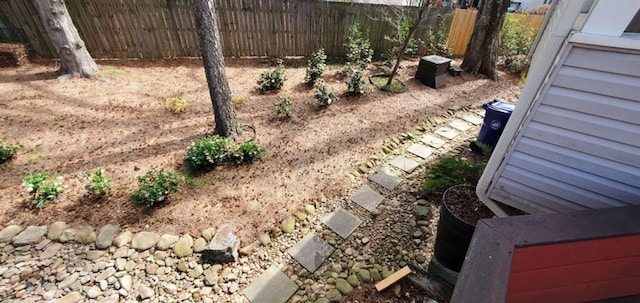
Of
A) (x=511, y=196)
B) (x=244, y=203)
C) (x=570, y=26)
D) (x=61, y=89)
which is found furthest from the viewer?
(x=61, y=89)

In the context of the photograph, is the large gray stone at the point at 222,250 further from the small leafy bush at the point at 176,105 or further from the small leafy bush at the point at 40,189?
the small leafy bush at the point at 176,105

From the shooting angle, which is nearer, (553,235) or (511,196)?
(553,235)

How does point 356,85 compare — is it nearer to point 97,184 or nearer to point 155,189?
point 155,189

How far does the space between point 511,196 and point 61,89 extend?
7.79m

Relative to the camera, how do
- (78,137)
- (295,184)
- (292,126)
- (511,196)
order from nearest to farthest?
(511,196)
(295,184)
(78,137)
(292,126)

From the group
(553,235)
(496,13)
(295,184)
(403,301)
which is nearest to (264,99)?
(295,184)

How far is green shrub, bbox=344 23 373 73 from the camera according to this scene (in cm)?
718

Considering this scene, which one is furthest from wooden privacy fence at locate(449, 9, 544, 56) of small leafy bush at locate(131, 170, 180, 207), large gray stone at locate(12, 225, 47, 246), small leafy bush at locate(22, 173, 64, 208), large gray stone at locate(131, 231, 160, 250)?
large gray stone at locate(12, 225, 47, 246)

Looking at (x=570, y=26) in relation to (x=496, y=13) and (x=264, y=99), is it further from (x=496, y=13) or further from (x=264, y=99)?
(x=496, y=13)

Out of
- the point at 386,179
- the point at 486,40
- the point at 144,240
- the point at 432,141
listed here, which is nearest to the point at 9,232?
the point at 144,240

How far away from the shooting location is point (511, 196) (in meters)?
2.58

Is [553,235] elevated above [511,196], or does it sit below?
above

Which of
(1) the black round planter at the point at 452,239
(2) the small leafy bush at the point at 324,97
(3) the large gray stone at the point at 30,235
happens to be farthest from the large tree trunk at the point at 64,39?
(1) the black round planter at the point at 452,239

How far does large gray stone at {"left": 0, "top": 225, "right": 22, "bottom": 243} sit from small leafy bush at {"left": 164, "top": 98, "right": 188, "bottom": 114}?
271 cm
